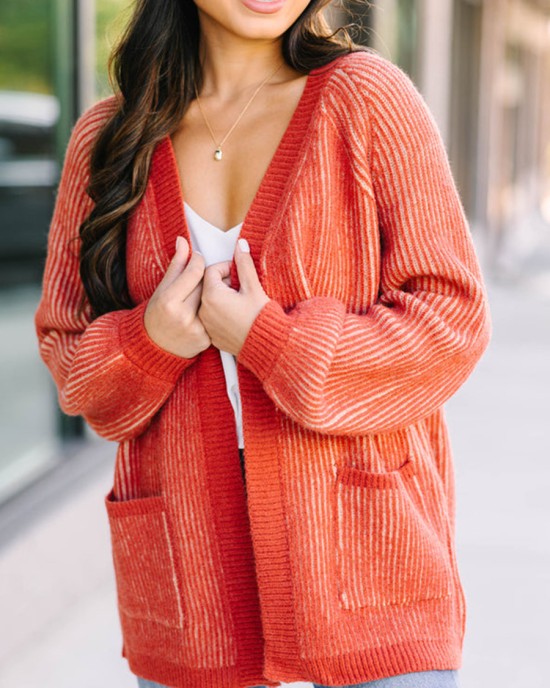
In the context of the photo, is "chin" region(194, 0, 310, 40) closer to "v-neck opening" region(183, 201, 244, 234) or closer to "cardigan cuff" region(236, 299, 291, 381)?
"v-neck opening" region(183, 201, 244, 234)

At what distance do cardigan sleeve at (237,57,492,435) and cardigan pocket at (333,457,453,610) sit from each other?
0.09m

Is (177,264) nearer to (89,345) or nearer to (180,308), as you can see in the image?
(180,308)

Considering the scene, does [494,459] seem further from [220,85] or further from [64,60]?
[220,85]

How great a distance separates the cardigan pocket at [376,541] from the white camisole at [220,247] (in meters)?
0.20

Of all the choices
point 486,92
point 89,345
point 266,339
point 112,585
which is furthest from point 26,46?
point 486,92

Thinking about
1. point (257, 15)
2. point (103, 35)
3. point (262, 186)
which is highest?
point (103, 35)

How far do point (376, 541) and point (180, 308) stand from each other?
0.45 meters

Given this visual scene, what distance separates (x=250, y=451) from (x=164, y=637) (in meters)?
0.35

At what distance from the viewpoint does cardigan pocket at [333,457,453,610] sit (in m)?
1.59

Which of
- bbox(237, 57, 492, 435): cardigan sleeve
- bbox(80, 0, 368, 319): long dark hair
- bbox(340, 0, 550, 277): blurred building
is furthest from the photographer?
bbox(340, 0, 550, 277): blurred building

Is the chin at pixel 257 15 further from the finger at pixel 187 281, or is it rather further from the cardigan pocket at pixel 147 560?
the cardigan pocket at pixel 147 560

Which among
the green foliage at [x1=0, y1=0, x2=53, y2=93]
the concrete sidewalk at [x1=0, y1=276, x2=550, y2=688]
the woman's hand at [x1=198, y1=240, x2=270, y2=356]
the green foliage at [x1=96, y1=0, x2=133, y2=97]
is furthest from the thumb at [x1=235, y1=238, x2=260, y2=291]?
the green foliage at [x1=0, y1=0, x2=53, y2=93]

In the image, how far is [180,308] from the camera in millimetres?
1639

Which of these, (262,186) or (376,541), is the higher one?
(262,186)
